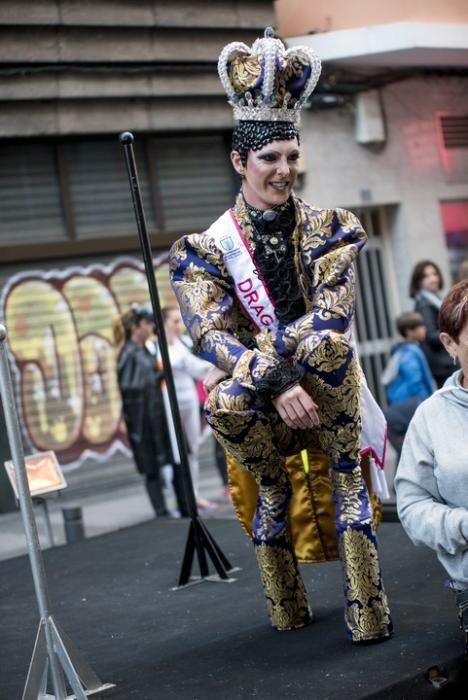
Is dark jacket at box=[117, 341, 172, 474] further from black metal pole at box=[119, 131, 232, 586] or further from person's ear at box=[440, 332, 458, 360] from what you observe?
person's ear at box=[440, 332, 458, 360]

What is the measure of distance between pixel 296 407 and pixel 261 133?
102 cm

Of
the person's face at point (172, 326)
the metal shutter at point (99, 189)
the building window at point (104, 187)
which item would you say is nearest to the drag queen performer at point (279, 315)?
the person's face at point (172, 326)

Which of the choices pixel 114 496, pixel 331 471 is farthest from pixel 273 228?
pixel 114 496

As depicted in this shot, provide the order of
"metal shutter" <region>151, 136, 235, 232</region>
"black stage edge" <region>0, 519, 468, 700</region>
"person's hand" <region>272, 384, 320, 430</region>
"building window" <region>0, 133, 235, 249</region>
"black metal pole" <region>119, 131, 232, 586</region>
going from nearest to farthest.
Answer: "black stage edge" <region>0, 519, 468, 700</region>
"person's hand" <region>272, 384, 320, 430</region>
"black metal pole" <region>119, 131, 232, 586</region>
"building window" <region>0, 133, 235, 249</region>
"metal shutter" <region>151, 136, 235, 232</region>

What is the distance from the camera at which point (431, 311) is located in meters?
9.20

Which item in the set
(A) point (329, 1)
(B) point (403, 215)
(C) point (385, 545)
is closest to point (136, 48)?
(A) point (329, 1)

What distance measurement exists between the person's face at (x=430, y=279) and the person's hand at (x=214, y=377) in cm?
535

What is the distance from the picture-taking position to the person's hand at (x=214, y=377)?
4.20 m

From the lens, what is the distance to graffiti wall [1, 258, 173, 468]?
10641mm

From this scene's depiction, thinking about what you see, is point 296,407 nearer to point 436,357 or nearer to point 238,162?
point 238,162

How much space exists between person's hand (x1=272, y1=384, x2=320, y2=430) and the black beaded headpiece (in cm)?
92

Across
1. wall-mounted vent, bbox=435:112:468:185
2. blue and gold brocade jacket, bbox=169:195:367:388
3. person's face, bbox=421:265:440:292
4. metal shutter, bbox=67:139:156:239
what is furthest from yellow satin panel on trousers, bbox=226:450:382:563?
wall-mounted vent, bbox=435:112:468:185

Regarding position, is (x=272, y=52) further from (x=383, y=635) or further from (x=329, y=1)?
(x=329, y=1)

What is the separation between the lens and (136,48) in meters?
11.1
